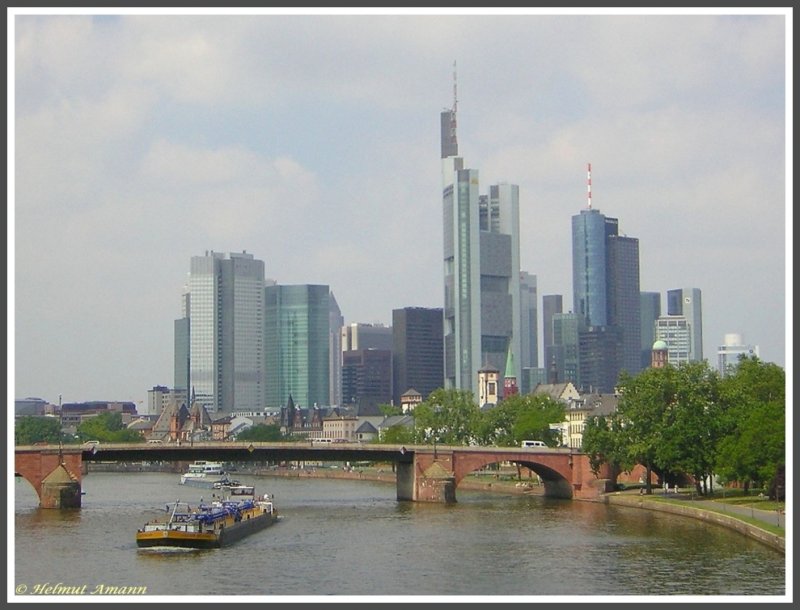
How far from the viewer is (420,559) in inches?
3575

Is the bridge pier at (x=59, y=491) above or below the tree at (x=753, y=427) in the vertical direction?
below

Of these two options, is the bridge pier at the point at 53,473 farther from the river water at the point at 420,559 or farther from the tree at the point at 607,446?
the tree at the point at 607,446

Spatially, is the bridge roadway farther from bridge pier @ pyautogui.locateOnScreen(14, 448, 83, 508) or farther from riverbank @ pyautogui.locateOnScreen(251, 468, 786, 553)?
riverbank @ pyautogui.locateOnScreen(251, 468, 786, 553)

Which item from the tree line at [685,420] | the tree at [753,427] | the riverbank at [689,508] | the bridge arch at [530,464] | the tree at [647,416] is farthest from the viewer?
the bridge arch at [530,464]

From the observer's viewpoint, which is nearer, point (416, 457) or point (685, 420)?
point (685, 420)

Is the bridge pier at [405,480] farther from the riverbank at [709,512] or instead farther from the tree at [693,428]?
the tree at [693,428]

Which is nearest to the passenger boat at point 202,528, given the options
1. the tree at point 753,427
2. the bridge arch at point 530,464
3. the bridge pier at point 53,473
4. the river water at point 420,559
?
the river water at point 420,559

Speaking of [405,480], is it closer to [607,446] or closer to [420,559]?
[607,446]

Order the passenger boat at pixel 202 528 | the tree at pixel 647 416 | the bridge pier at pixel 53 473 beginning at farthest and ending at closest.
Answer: the bridge pier at pixel 53 473
the tree at pixel 647 416
the passenger boat at pixel 202 528

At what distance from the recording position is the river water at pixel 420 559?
76.8 m

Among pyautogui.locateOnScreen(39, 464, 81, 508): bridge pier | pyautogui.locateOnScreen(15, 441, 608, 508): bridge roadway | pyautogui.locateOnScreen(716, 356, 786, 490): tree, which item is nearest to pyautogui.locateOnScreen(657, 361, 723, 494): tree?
pyautogui.locateOnScreen(716, 356, 786, 490): tree

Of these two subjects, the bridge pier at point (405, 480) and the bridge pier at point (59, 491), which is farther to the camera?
the bridge pier at point (405, 480)

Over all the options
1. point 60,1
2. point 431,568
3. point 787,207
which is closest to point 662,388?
point 431,568

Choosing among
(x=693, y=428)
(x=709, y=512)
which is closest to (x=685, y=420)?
(x=693, y=428)
